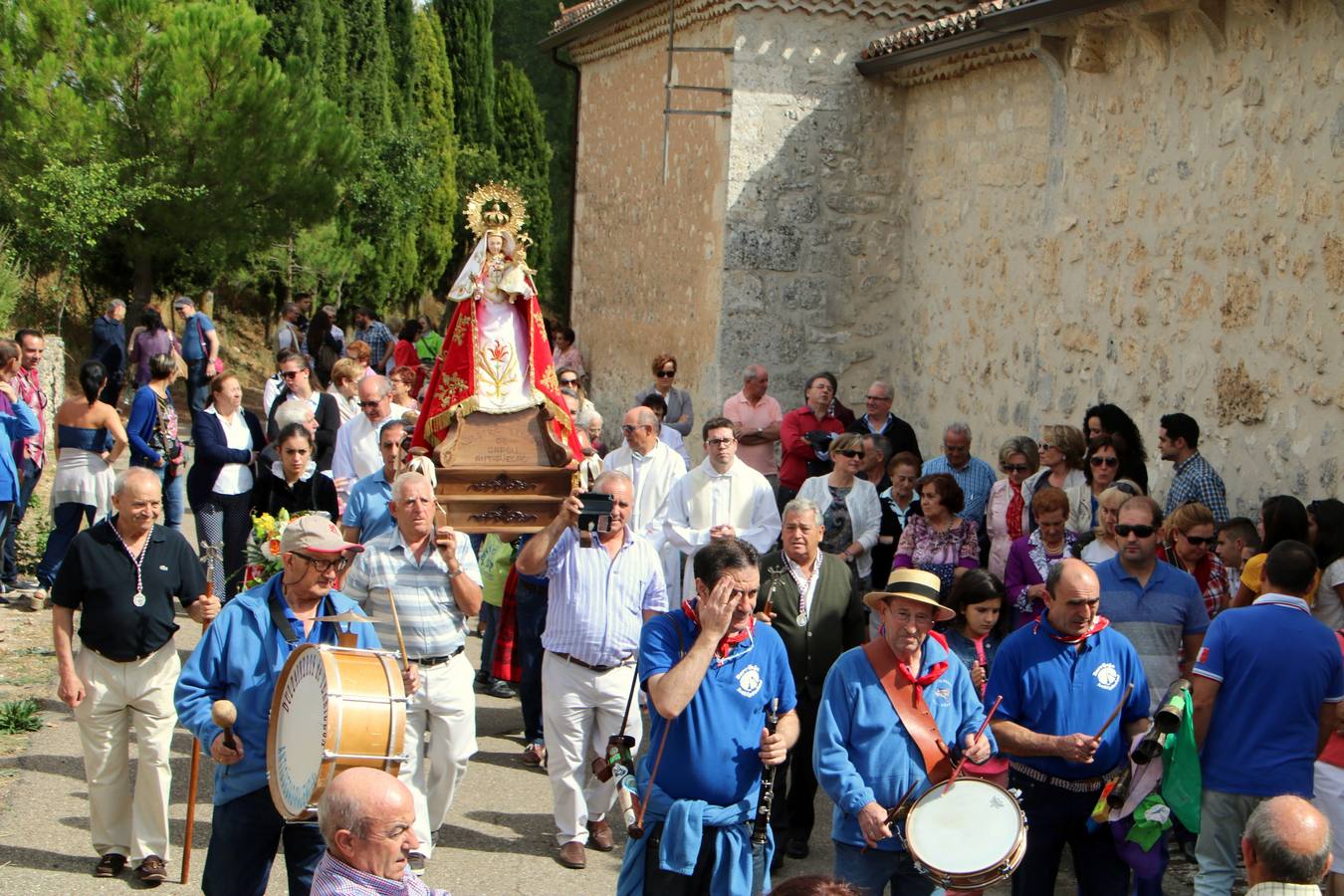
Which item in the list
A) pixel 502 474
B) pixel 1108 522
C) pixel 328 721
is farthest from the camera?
pixel 502 474

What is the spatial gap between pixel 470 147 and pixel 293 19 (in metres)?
6.80

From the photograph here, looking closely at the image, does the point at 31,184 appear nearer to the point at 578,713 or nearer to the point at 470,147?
the point at 470,147

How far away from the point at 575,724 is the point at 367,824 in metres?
3.33

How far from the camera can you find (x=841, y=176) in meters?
16.0

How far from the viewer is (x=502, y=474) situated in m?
9.40

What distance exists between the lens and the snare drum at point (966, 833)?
487 centimetres

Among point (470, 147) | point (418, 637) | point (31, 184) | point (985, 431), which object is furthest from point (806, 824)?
point (470, 147)

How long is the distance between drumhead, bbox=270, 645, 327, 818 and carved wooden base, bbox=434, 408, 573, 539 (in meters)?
3.91

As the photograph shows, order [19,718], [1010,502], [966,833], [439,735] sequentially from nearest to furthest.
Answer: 1. [966,833]
2. [439,735]
3. [19,718]
4. [1010,502]

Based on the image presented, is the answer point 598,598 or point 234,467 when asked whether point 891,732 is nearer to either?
point 598,598

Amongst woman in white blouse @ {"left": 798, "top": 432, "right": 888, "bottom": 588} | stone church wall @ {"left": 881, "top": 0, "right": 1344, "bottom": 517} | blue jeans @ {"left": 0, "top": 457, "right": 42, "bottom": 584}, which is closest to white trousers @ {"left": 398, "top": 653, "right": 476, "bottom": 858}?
woman in white blouse @ {"left": 798, "top": 432, "right": 888, "bottom": 588}

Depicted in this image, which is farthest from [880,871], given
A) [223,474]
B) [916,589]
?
[223,474]

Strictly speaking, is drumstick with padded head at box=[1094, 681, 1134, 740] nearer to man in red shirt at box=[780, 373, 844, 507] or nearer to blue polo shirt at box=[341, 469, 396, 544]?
blue polo shirt at box=[341, 469, 396, 544]

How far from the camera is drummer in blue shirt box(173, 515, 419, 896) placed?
5301 mm
